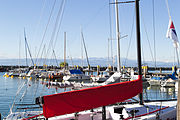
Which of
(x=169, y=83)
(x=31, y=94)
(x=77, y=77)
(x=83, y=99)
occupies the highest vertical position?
(x=83, y=99)

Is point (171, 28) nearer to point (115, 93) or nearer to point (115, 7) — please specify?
point (115, 93)

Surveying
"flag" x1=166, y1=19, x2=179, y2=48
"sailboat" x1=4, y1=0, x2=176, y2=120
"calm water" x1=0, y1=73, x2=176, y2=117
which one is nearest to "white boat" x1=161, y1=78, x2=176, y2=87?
"calm water" x1=0, y1=73, x2=176, y2=117

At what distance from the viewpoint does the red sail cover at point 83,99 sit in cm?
609

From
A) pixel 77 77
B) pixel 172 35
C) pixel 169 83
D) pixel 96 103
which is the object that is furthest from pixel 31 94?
pixel 172 35

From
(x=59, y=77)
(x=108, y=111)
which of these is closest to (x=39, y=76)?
(x=59, y=77)

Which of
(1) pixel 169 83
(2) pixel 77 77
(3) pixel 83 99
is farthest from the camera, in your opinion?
(2) pixel 77 77

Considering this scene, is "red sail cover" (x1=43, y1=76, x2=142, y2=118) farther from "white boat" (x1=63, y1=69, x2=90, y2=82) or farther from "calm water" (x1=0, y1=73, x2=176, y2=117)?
"white boat" (x1=63, y1=69, x2=90, y2=82)

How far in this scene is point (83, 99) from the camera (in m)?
6.56

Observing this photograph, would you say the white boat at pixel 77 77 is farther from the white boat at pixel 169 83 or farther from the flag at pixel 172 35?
the flag at pixel 172 35

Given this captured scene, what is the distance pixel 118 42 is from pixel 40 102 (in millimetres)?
16132

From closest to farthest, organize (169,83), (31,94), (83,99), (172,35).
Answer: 1. (83,99)
2. (172,35)
3. (31,94)
4. (169,83)

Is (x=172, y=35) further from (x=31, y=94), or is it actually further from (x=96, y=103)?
(x=31, y=94)

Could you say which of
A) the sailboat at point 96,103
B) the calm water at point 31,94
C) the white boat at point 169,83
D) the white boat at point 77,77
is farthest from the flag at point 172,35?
the white boat at point 77,77

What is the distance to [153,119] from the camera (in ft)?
26.4
